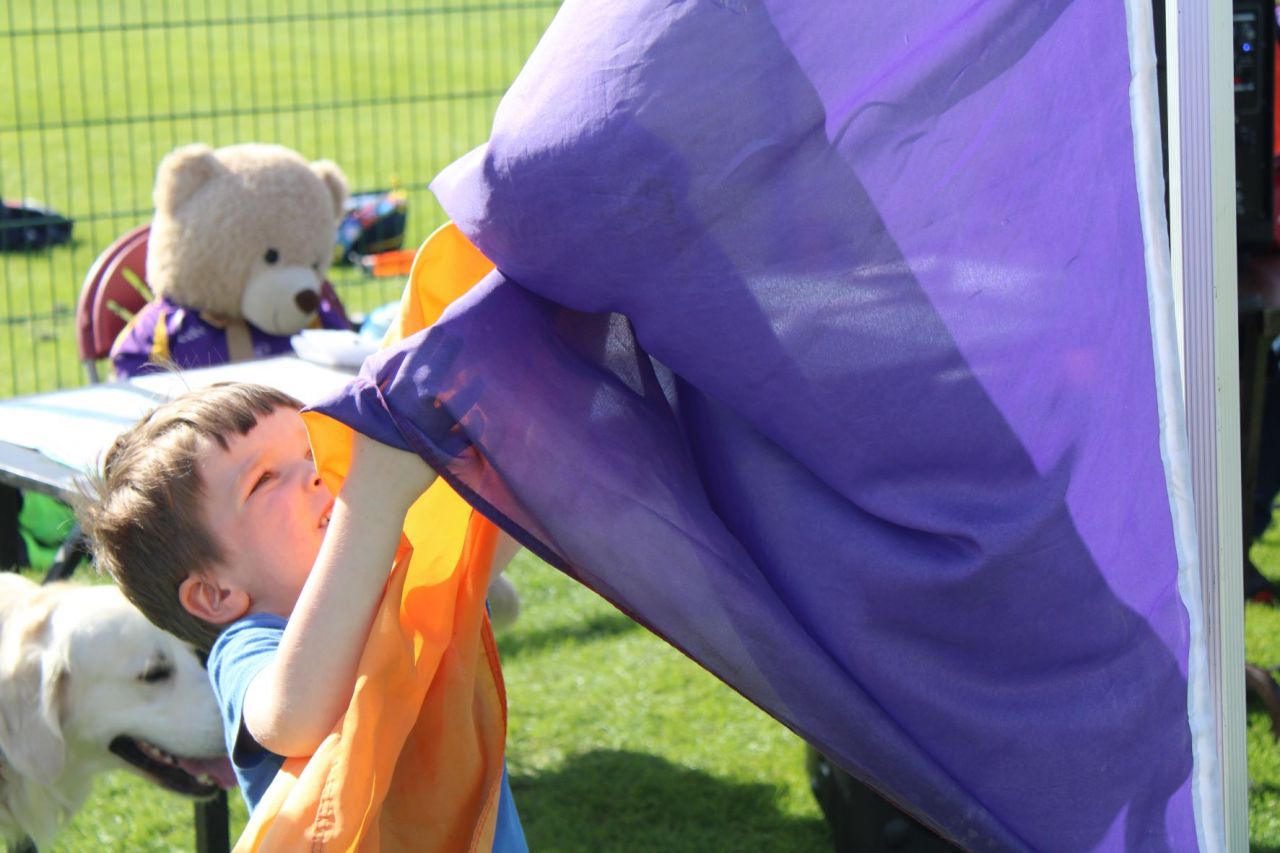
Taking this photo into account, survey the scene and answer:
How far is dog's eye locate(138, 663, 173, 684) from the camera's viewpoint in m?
2.62

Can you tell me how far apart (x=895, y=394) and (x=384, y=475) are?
539mm

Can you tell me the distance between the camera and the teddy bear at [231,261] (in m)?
4.50

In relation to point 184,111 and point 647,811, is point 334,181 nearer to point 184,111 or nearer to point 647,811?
point 647,811

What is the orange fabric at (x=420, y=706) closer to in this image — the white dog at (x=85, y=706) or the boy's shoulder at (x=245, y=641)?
the boy's shoulder at (x=245, y=641)

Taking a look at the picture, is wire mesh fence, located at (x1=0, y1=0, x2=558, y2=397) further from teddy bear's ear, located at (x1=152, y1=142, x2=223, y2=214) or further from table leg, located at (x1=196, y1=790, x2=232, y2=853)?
table leg, located at (x1=196, y1=790, x2=232, y2=853)

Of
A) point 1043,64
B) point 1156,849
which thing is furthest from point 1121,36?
point 1156,849

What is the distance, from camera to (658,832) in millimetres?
3592

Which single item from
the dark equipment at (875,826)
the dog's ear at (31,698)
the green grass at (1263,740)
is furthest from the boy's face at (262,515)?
the green grass at (1263,740)

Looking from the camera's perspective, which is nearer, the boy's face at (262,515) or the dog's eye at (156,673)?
the boy's face at (262,515)

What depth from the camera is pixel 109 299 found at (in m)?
Answer: 4.78

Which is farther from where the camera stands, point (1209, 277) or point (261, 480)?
point (261, 480)

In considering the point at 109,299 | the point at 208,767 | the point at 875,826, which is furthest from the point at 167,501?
the point at 109,299

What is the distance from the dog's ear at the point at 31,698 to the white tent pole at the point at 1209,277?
179cm

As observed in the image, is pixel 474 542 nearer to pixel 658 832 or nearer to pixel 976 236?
pixel 976 236
